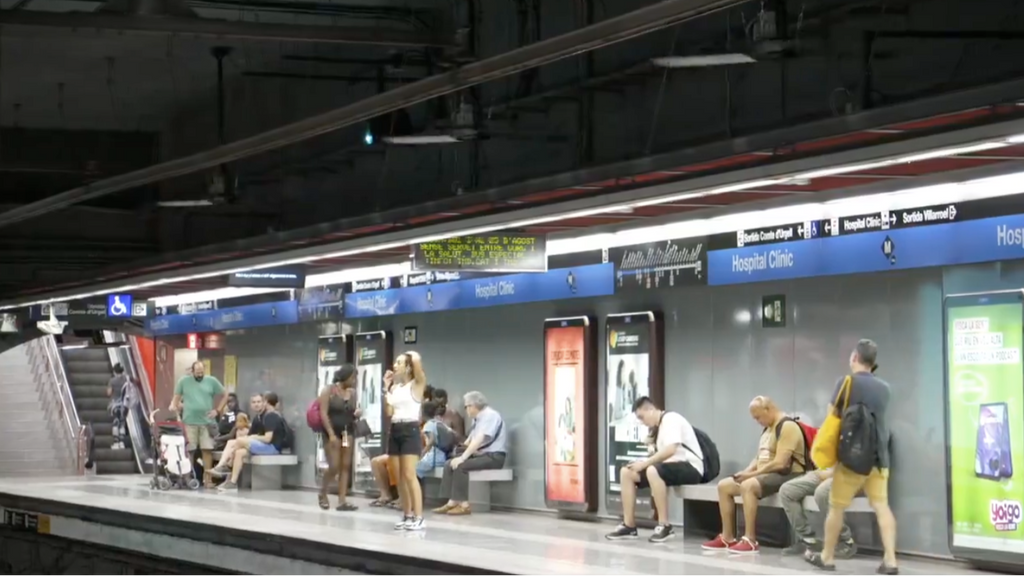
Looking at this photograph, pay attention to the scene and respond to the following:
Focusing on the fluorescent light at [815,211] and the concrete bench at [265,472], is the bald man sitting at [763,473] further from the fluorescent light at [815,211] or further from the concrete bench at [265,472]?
the concrete bench at [265,472]

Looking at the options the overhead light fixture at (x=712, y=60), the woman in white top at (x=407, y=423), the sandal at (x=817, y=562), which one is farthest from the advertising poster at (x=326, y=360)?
the overhead light fixture at (x=712, y=60)

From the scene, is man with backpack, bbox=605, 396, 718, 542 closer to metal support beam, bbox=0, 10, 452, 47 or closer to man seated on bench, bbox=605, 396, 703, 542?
man seated on bench, bbox=605, 396, 703, 542

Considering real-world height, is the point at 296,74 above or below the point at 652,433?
above

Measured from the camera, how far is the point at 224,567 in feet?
45.4

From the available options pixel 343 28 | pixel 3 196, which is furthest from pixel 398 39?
pixel 3 196

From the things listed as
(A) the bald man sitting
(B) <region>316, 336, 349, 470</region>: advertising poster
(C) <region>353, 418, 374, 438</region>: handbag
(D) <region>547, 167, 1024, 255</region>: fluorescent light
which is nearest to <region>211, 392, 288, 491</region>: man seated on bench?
(B) <region>316, 336, 349, 470</region>: advertising poster

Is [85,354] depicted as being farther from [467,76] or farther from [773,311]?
[467,76]

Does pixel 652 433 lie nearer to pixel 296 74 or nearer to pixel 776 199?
→ pixel 776 199

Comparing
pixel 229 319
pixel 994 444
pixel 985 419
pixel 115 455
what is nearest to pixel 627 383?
pixel 985 419

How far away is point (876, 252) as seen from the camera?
12.0 meters

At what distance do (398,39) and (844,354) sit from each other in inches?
193

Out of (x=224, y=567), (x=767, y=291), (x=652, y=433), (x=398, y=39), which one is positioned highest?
(x=398, y=39)

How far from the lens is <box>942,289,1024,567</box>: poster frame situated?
423 inches

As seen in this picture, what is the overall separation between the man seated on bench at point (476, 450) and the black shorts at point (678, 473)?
3.37 meters
